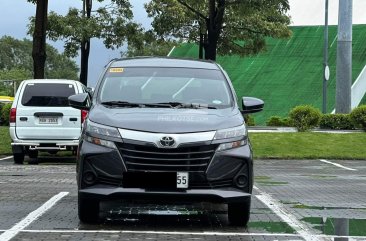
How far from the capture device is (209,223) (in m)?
9.23

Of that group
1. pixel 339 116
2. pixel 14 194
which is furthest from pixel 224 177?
pixel 339 116

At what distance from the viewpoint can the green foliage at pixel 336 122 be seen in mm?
31250

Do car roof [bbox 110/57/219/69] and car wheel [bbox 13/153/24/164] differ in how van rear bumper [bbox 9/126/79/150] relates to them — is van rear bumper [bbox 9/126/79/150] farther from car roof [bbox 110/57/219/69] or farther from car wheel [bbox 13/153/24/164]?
car roof [bbox 110/57/219/69]

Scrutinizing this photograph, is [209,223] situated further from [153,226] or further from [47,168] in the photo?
[47,168]

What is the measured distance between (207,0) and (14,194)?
23.7 metres

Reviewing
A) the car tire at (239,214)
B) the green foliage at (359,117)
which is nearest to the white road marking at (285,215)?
the car tire at (239,214)

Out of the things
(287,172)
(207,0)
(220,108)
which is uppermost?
(207,0)

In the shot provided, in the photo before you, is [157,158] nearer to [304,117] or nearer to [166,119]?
[166,119]

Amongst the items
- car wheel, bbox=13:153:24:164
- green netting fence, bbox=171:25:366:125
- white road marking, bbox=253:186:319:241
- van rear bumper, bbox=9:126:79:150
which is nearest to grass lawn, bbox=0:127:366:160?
car wheel, bbox=13:153:24:164

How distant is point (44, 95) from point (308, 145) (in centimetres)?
904

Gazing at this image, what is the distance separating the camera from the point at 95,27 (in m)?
35.8

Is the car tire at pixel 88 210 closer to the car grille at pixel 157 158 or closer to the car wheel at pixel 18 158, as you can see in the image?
the car grille at pixel 157 158

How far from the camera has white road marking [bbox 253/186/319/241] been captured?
27.4 feet

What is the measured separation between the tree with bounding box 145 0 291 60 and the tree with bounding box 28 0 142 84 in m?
1.40
